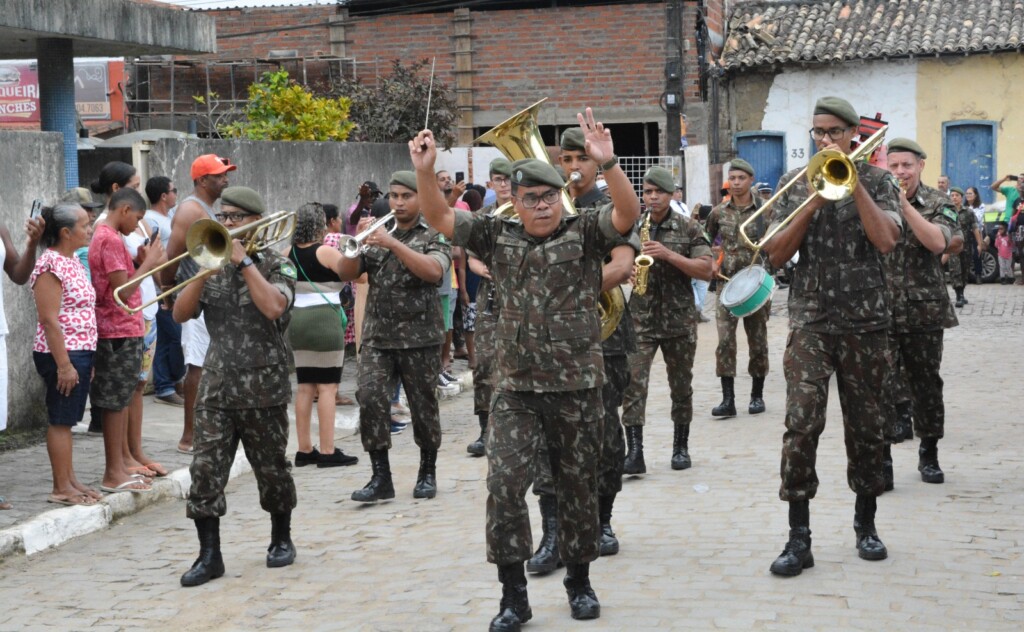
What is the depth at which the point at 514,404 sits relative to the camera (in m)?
5.80

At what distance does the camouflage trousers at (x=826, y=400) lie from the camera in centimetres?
636

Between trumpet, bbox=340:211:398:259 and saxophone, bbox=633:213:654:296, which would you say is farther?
saxophone, bbox=633:213:654:296

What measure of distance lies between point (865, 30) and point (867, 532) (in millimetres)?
24802

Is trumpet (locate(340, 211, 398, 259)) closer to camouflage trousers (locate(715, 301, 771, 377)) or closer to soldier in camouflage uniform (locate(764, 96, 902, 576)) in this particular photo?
soldier in camouflage uniform (locate(764, 96, 902, 576))

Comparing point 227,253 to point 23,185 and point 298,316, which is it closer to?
point 298,316

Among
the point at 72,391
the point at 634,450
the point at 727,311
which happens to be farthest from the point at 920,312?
the point at 72,391

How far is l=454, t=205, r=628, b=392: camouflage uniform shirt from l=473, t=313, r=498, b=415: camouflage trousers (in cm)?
259

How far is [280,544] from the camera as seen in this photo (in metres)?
7.01

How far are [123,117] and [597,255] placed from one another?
22.5 m

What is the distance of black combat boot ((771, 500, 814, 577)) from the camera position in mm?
6277

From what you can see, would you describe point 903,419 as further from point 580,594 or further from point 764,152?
point 764,152

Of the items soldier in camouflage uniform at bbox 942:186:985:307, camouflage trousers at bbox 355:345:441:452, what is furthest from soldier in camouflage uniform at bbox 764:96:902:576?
soldier in camouflage uniform at bbox 942:186:985:307

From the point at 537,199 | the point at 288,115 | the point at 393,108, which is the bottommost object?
the point at 537,199

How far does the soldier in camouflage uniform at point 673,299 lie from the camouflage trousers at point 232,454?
9.52ft
